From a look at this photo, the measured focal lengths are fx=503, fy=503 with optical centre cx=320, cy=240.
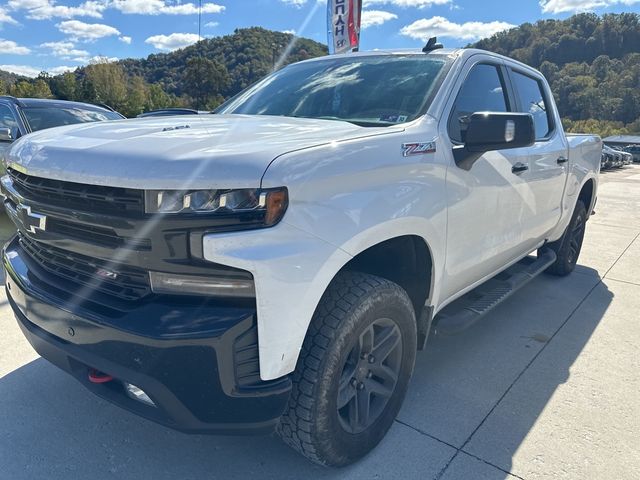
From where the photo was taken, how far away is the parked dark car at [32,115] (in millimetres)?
6191

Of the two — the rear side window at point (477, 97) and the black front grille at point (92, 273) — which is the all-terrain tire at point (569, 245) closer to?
the rear side window at point (477, 97)

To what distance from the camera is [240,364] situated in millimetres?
1681

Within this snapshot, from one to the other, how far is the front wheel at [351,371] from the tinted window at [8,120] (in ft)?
19.3

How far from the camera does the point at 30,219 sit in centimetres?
210

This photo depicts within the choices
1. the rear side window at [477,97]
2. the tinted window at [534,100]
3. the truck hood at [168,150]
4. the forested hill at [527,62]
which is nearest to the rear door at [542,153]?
the tinted window at [534,100]

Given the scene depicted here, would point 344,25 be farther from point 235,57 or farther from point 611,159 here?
point 611,159

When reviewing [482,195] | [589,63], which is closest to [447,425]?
[482,195]

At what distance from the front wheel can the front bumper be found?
165 millimetres

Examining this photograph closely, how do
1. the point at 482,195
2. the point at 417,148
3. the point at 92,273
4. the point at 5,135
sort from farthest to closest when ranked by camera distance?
the point at 5,135, the point at 482,195, the point at 417,148, the point at 92,273

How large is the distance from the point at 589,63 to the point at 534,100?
9250cm

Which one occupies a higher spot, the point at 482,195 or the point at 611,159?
the point at 482,195

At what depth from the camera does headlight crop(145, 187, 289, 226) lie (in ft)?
5.30

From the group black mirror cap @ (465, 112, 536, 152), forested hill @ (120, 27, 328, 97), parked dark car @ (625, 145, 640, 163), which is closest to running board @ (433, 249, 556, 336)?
black mirror cap @ (465, 112, 536, 152)

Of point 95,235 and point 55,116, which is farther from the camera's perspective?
point 55,116
